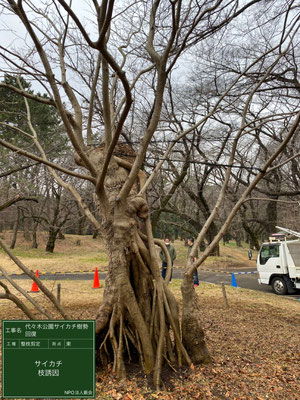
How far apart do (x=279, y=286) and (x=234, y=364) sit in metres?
7.43

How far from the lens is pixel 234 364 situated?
3832 mm

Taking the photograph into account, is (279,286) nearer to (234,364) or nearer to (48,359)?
(234,364)

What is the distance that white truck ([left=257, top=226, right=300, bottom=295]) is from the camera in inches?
391

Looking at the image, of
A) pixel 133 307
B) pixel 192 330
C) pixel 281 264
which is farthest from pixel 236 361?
pixel 281 264

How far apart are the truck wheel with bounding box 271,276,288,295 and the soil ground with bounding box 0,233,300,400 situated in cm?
273

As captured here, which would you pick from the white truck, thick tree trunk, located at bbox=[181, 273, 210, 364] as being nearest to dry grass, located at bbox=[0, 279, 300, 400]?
thick tree trunk, located at bbox=[181, 273, 210, 364]

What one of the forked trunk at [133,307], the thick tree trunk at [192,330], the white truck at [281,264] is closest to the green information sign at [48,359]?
the forked trunk at [133,307]

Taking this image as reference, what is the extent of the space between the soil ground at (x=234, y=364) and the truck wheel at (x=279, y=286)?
8.96 feet

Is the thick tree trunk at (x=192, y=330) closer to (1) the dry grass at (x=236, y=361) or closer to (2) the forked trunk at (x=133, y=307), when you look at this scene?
(2) the forked trunk at (x=133, y=307)

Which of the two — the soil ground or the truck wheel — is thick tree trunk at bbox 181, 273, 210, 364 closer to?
the soil ground

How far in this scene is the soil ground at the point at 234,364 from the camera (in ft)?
10.3

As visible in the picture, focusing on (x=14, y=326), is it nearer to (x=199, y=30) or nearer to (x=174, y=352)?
(x=174, y=352)

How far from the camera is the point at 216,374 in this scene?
3.52m

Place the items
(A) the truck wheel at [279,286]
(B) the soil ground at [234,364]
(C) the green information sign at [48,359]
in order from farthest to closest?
(A) the truck wheel at [279,286]
(B) the soil ground at [234,364]
(C) the green information sign at [48,359]
